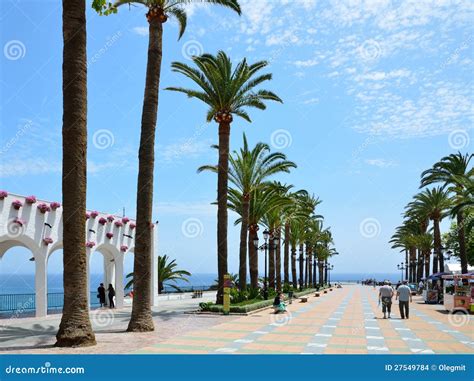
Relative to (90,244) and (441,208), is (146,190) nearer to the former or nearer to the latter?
(90,244)

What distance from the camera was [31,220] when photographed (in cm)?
2247

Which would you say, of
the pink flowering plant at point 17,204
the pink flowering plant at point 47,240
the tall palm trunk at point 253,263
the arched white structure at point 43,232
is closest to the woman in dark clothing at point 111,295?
the arched white structure at point 43,232

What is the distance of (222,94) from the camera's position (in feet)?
94.8

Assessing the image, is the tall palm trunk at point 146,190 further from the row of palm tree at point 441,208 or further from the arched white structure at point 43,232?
the row of palm tree at point 441,208

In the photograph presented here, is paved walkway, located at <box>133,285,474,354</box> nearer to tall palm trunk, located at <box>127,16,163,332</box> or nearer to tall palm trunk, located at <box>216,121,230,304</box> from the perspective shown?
tall palm trunk, located at <box>127,16,163,332</box>

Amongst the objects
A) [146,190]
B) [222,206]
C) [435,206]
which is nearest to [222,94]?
[222,206]

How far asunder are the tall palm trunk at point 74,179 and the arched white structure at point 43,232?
25.8 feet

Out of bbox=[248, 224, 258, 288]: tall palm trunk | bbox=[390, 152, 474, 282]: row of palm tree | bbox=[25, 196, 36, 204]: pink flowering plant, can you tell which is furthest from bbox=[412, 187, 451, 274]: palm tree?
bbox=[25, 196, 36, 204]: pink flowering plant

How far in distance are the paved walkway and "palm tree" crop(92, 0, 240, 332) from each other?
2.01m

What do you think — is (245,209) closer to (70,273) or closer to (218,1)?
(218,1)

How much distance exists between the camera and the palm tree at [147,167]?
57.7 ft
